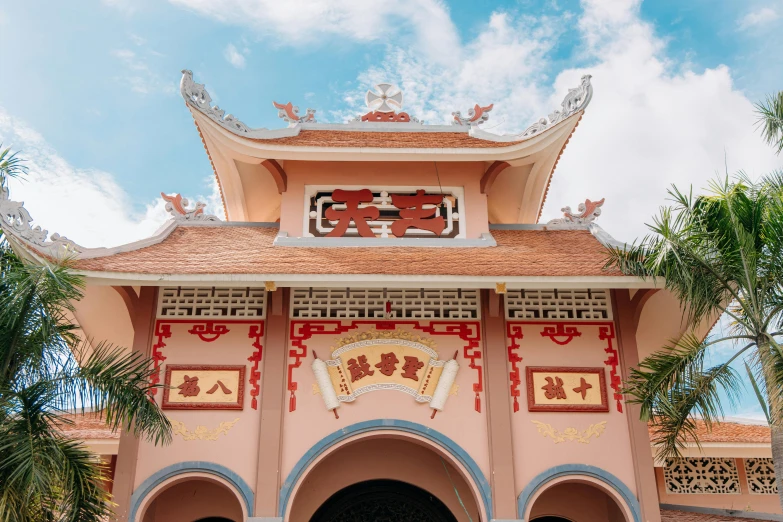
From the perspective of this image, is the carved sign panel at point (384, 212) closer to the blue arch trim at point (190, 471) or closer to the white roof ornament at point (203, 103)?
the white roof ornament at point (203, 103)

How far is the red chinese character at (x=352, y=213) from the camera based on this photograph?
10.6 m

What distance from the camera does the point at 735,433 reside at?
11.5 meters

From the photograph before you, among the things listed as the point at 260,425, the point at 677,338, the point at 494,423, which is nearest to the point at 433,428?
the point at 494,423

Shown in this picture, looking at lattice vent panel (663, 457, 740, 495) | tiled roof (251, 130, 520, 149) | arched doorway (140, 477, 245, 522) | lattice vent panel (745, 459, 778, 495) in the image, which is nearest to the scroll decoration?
arched doorway (140, 477, 245, 522)

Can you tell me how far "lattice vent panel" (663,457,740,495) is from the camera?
11172mm

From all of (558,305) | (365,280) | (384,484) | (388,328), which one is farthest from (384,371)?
(558,305)

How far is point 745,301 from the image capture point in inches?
302

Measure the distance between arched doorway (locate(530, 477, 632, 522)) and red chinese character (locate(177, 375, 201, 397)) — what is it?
459 centimetres

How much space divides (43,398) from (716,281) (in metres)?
6.52

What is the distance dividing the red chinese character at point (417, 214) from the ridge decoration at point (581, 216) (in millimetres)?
1667

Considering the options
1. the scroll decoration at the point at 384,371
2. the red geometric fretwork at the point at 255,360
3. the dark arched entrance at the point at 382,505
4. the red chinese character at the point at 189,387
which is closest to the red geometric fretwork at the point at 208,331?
Answer: the red geometric fretwork at the point at 255,360

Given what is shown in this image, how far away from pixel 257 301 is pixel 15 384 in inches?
126

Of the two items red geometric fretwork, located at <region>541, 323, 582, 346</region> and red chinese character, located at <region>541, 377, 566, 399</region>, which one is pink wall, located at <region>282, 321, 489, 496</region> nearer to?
red chinese character, located at <region>541, 377, 566, 399</region>

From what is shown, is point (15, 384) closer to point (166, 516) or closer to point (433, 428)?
point (166, 516)
